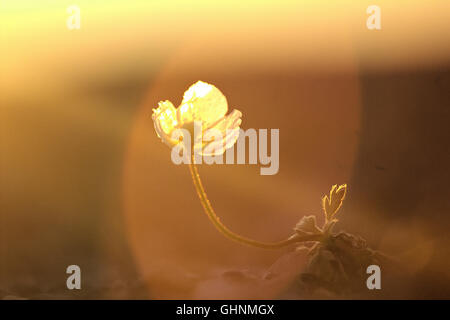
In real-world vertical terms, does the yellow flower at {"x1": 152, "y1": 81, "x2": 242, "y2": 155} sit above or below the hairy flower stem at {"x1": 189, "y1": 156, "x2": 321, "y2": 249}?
above

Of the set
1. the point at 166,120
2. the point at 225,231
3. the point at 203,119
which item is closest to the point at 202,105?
the point at 203,119

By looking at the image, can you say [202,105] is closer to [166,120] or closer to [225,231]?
[166,120]

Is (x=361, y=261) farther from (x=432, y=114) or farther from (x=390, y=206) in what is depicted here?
(x=432, y=114)

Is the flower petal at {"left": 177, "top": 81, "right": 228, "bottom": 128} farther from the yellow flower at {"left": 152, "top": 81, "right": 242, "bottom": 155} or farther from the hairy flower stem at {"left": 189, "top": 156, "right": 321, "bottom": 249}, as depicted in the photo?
the hairy flower stem at {"left": 189, "top": 156, "right": 321, "bottom": 249}

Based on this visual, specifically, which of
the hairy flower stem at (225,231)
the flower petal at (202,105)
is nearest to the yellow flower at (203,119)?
the flower petal at (202,105)

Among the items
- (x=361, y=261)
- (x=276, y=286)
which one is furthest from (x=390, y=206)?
(x=276, y=286)

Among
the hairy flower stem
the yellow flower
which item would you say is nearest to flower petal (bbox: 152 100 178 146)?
the yellow flower

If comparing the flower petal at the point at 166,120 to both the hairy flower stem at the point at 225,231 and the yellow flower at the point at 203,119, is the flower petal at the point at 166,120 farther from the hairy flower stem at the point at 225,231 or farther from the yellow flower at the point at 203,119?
the hairy flower stem at the point at 225,231
